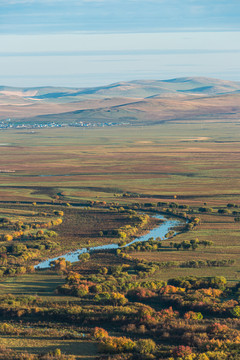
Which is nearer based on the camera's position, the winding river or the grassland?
the grassland

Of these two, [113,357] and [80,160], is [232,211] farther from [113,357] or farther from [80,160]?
[80,160]

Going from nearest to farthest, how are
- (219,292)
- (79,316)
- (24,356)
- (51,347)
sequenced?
(24,356) < (51,347) < (79,316) < (219,292)

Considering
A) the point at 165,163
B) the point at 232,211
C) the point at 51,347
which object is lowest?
the point at 51,347

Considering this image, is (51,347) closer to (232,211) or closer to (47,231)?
(47,231)

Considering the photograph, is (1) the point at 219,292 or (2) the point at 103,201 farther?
(2) the point at 103,201

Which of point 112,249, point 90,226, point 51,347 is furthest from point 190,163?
point 51,347

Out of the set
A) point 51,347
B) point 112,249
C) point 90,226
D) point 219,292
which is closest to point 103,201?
point 90,226

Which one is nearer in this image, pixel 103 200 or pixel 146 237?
pixel 146 237

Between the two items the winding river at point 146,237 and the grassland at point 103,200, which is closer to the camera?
the grassland at point 103,200

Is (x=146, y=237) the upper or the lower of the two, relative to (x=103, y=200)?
lower

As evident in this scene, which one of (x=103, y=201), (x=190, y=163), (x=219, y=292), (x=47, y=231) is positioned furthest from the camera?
(x=190, y=163)

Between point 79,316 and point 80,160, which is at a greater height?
point 80,160
